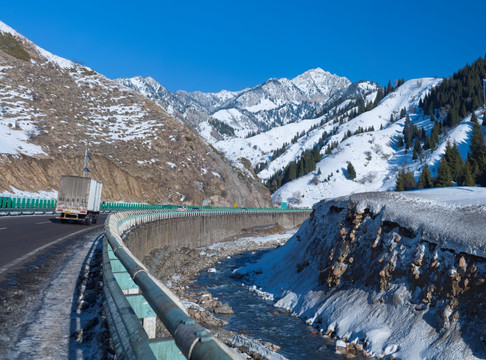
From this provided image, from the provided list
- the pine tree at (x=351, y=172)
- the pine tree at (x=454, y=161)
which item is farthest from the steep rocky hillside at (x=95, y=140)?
the pine tree at (x=351, y=172)

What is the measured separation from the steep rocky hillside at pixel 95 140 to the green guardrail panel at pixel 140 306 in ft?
165

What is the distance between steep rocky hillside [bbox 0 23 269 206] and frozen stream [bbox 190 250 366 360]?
124 ft

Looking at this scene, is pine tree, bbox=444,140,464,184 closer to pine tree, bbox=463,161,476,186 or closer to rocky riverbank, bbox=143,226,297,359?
pine tree, bbox=463,161,476,186

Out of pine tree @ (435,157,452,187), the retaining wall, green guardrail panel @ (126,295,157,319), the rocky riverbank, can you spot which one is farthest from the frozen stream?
pine tree @ (435,157,452,187)

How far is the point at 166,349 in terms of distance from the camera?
2.99 metres

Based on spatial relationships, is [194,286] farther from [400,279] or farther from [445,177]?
[445,177]

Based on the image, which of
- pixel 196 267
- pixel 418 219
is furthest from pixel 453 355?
pixel 196 267

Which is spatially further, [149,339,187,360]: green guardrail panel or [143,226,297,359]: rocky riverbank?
[143,226,297,359]: rocky riverbank

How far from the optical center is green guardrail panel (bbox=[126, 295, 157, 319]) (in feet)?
14.1

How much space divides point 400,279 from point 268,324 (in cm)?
588

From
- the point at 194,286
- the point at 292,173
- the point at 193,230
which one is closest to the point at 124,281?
the point at 194,286

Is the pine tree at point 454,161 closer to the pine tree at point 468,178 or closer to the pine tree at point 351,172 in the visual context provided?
the pine tree at point 468,178

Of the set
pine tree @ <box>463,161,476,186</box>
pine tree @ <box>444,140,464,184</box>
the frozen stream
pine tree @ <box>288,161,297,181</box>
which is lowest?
the frozen stream

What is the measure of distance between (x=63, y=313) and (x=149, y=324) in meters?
3.59
